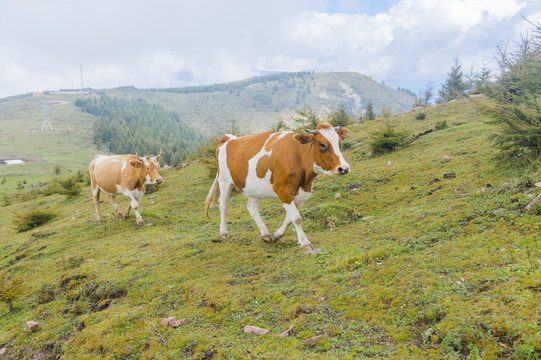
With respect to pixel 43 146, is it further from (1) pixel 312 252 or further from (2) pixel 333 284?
(2) pixel 333 284

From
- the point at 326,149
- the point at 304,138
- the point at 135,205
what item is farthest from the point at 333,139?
the point at 135,205

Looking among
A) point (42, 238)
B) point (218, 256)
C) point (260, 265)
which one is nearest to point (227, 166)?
point (218, 256)

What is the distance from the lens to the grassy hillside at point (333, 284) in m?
3.32

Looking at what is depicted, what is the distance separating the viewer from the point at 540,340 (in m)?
2.64

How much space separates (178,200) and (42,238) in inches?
215

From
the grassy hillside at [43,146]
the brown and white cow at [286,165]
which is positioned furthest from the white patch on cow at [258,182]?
the grassy hillside at [43,146]

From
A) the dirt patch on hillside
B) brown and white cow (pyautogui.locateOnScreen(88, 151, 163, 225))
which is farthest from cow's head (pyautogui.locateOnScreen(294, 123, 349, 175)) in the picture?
the dirt patch on hillside

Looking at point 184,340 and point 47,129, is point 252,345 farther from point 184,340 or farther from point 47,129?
point 47,129

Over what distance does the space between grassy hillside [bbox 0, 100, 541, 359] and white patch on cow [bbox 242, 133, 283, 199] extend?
1.23m

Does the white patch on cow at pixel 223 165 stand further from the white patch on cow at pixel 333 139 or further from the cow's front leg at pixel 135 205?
the cow's front leg at pixel 135 205

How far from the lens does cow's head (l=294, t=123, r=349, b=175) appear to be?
241 inches

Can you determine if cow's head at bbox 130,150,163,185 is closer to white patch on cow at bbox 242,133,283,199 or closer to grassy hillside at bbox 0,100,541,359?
grassy hillside at bbox 0,100,541,359

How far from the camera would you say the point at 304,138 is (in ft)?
21.2

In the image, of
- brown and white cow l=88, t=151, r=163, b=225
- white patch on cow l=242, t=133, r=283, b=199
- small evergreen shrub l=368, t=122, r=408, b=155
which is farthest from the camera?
small evergreen shrub l=368, t=122, r=408, b=155
